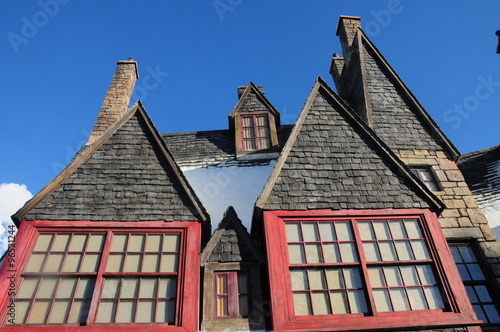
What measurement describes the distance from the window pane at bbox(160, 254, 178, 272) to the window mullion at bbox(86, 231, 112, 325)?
105 centimetres

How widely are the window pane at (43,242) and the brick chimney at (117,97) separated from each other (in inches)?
172

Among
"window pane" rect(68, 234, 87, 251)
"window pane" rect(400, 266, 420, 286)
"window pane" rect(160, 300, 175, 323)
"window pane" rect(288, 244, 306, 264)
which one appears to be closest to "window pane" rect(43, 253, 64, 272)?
"window pane" rect(68, 234, 87, 251)

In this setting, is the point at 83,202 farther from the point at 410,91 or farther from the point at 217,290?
the point at 410,91

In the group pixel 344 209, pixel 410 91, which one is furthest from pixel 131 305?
pixel 410 91

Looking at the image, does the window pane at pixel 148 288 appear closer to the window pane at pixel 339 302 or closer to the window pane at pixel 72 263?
the window pane at pixel 72 263

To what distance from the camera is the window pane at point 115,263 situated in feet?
21.3

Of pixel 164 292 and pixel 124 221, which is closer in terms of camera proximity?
pixel 164 292

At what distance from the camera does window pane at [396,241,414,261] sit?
6734mm

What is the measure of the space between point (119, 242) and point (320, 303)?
13.0 ft

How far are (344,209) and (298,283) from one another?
1.88 m

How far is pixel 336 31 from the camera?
49.1 ft

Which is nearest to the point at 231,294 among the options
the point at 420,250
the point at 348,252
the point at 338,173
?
the point at 348,252

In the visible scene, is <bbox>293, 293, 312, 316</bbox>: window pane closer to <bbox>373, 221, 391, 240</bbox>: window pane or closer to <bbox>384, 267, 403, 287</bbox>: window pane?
<bbox>384, 267, 403, 287</bbox>: window pane

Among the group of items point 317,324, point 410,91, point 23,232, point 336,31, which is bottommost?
point 317,324
